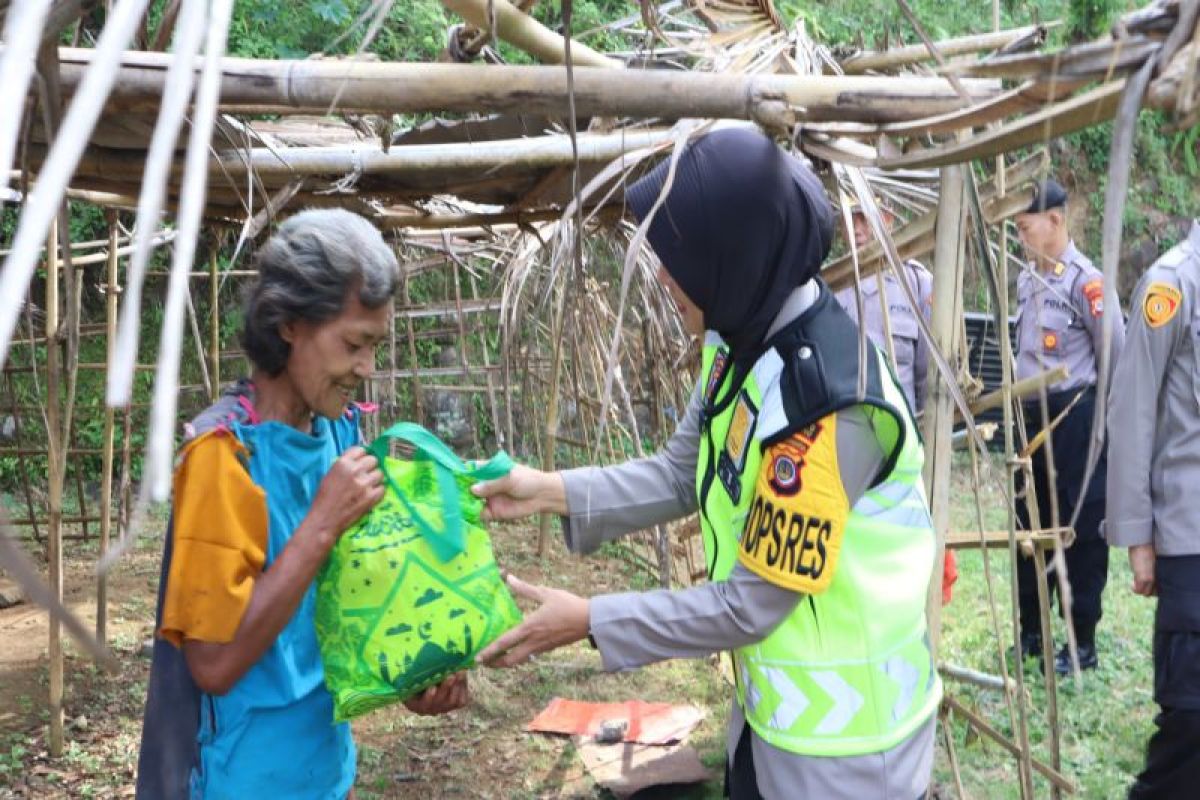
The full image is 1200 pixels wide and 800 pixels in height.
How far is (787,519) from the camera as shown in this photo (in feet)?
5.19

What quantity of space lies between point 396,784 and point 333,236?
2.98m

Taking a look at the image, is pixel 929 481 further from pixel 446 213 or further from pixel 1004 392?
pixel 446 213

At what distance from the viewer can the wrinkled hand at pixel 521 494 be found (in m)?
1.98

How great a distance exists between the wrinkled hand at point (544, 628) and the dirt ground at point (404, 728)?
246 cm

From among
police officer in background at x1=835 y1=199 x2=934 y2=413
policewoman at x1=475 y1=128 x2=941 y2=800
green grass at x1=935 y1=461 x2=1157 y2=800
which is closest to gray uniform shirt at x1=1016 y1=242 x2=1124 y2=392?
police officer in background at x1=835 y1=199 x2=934 y2=413

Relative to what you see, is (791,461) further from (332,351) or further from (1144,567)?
(1144,567)

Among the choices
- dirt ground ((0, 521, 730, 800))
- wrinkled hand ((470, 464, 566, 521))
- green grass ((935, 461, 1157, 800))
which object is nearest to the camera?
wrinkled hand ((470, 464, 566, 521))

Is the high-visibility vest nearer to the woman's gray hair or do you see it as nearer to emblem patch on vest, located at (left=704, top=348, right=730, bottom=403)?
emblem patch on vest, located at (left=704, top=348, right=730, bottom=403)

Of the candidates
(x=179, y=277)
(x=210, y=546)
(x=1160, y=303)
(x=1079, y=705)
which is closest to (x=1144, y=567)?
(x=1160, y=303)

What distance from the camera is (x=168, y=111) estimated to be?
1.64ft

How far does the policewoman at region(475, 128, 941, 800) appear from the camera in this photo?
1576mm

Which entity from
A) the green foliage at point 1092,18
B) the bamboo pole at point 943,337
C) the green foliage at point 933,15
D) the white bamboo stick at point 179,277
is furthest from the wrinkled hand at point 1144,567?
the green foliage at point 933,15

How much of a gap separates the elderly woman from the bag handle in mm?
41

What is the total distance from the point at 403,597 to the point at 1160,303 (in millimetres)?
2041
